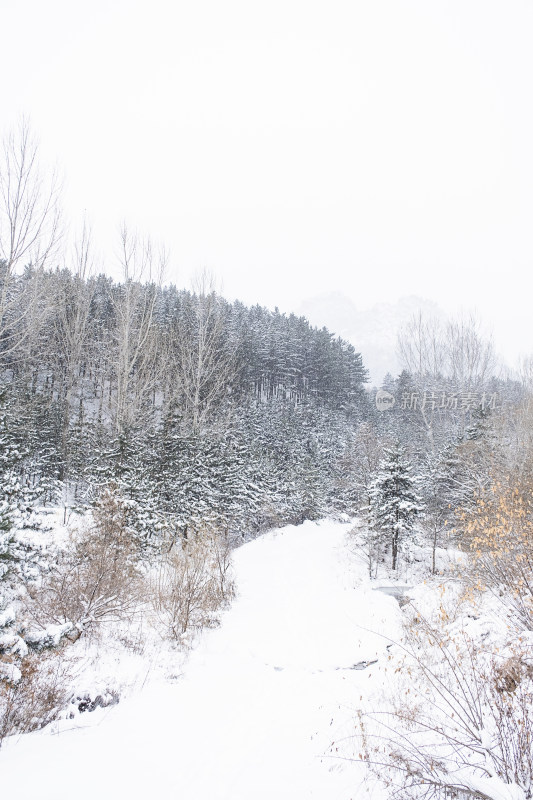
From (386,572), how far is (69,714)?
49.3 ft

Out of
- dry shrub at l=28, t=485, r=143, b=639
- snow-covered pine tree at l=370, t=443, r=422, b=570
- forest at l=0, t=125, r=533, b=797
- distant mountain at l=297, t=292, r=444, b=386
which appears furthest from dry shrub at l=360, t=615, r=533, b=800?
distant mountain at l=297, t=292, r=444, b=386

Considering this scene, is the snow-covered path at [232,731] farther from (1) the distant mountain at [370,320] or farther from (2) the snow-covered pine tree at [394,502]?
(1) the distant mountain at [370,320]

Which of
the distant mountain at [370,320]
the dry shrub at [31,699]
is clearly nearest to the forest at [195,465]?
the dry shrub at [31,699]

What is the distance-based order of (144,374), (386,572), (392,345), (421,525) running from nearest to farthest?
(386,572), (421,525), (144,374), (392,345)

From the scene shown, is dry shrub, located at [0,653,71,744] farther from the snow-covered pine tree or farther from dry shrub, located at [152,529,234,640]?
the snow-covered pine tree

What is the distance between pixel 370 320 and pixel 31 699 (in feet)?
494

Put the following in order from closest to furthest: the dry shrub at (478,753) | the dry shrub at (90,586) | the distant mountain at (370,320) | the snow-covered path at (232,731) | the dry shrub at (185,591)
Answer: the dry shrub at (478,753)
the snow-covered path at (232,731)
the dry shrub at (90,586)
the dry shrub at (185,591)
the distant mountain at (370,320)

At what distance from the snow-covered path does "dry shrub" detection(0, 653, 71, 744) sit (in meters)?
0.19

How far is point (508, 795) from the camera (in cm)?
229

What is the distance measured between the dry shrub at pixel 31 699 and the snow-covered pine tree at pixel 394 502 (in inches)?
560

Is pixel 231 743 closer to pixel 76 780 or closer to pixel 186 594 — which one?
pixel 76 780

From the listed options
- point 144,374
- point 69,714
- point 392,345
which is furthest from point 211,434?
point 392,345

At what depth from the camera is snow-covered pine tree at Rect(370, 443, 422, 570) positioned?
16.6 m

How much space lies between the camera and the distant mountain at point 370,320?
12081cm
